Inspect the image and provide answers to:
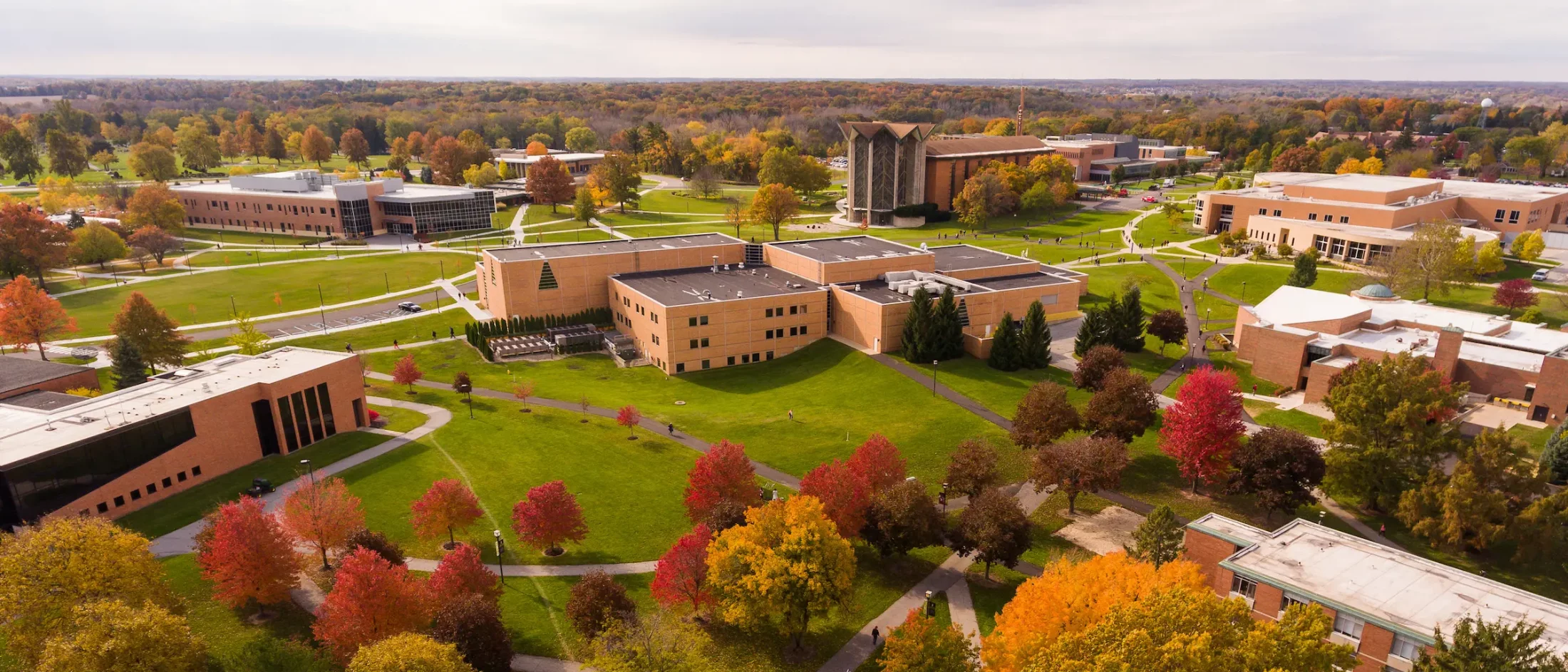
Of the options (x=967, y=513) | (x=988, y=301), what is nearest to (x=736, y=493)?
(x=967, y=513)

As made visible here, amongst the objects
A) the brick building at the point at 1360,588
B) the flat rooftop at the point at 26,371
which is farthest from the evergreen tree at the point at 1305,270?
the flat rooftop at the point at 26,371

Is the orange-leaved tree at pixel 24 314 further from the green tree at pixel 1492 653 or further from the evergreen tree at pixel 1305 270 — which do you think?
the evergreen tree at pixel 1305 270

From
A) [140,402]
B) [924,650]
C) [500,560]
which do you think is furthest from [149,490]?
[924,650]

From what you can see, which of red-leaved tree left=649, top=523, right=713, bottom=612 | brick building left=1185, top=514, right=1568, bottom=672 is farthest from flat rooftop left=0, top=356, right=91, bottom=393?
brick building left=1185, top=514, right=1568, bottom=672

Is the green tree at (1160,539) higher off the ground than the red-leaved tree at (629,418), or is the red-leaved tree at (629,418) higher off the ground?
the green tree at (1160,539)

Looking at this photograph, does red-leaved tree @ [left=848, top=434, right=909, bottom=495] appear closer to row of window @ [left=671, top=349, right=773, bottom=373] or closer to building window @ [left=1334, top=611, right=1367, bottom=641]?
building window @ [left=1334, top=611, right=1367, bottom=641]

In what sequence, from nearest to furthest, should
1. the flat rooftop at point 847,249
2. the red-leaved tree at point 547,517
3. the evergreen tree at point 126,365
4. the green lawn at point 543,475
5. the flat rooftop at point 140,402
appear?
the red-leaved tree at point 547,517 → the green lawn at point 543,475 → the flat rooftop at point 140,402 → the evergreen tree at point 126,365 → the flat rooftop at point 847,249

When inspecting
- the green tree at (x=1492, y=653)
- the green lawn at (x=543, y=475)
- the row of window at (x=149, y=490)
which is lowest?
the green lawn at (x=543, y=475)
